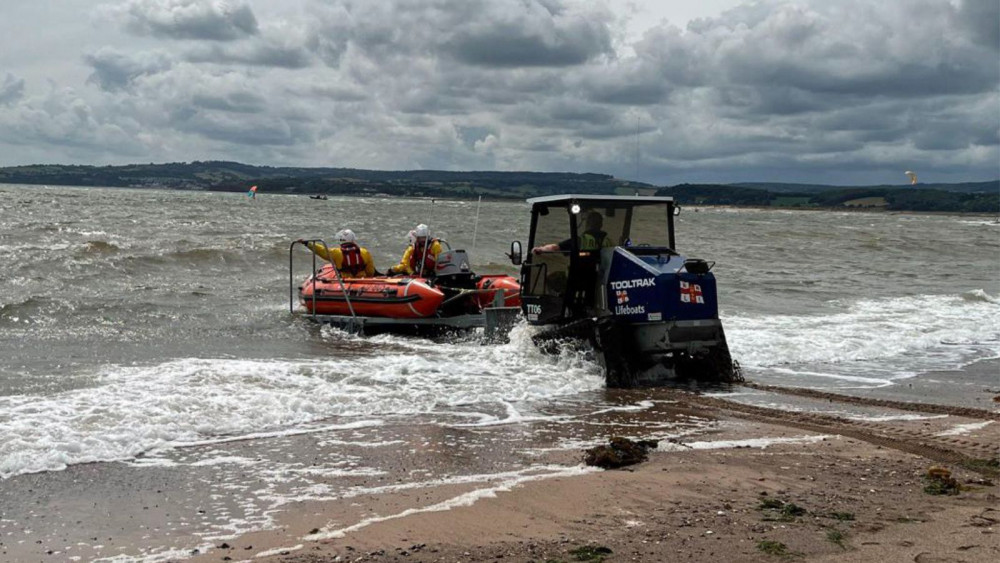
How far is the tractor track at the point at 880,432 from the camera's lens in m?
7.24

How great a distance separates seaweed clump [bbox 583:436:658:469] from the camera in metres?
6.85

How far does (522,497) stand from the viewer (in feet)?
19.9

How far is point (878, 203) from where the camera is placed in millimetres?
158000

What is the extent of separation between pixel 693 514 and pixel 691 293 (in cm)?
529

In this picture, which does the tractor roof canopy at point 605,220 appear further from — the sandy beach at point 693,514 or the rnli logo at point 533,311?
the sandy beach at point 693,514

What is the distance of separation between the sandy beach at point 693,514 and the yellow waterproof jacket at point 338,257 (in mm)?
10424

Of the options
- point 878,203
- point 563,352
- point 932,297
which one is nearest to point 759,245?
point 932,297

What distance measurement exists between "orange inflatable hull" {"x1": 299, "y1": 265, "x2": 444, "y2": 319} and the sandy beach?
8730 millimetres

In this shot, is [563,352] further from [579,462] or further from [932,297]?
[932,297]

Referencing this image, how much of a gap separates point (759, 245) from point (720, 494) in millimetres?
39719

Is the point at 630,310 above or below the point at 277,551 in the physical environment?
above

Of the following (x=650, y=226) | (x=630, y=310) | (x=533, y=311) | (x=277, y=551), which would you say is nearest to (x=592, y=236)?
(x=650, y=226)

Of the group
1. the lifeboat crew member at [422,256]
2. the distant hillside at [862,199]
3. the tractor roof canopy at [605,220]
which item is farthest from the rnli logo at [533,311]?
the distant hillside at [862,199]

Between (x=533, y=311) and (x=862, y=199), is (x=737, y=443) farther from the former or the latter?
(x=862, y=199)
